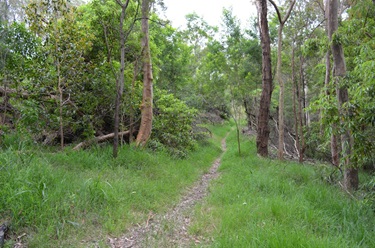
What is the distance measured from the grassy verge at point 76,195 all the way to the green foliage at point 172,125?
2881 millimetres

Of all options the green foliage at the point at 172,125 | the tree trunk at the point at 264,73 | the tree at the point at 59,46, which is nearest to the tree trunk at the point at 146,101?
the green foliage at the point at 172,125

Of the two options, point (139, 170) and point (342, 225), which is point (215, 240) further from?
point (139, 170)

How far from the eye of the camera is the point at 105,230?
3.77 metres

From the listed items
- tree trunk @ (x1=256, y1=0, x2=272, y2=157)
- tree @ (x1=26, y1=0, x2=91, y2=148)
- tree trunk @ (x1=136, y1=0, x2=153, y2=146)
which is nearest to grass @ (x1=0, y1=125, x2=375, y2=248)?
tree @ (x1=26, y1=0, x2=91, y2=148)

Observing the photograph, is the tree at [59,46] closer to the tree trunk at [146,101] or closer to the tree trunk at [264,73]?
the tree trunk at [146,101]

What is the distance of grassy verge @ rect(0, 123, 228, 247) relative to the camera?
335cm

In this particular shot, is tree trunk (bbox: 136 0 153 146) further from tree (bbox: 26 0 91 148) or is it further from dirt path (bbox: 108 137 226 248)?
dirt path (bbox: 108 137 226 248)

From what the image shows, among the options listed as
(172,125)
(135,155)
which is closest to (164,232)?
(135,155)

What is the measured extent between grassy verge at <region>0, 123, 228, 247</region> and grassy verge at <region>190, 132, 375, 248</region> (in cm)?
118

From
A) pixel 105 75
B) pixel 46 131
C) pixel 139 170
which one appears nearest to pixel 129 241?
pixel 139 170

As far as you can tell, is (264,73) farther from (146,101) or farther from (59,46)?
(59,46)

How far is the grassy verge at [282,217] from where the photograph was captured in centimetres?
322

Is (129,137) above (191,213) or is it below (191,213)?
above

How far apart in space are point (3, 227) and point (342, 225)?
494 cm
